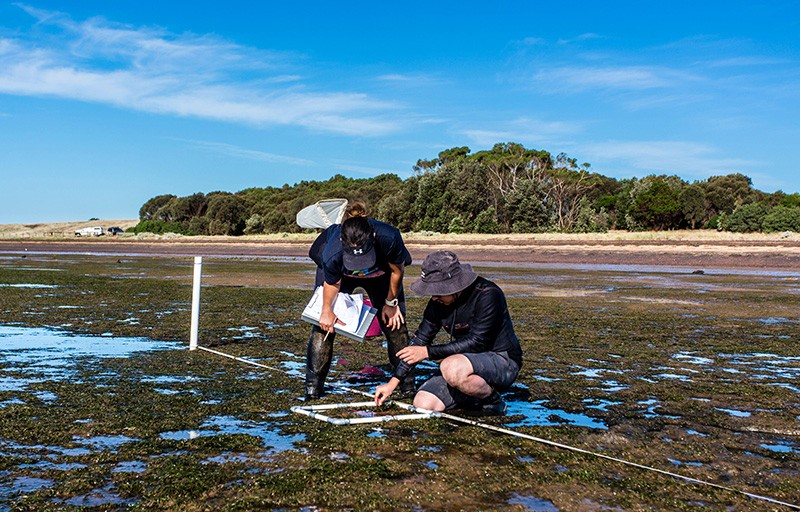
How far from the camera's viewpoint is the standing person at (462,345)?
255 inches

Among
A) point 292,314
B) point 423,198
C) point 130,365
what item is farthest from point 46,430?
point 423,198

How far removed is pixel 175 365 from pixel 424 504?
17.5ft

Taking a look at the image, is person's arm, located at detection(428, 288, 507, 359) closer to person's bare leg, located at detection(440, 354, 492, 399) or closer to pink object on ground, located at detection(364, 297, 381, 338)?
person's bare leg, located at detection(440, 354, 492, 399)

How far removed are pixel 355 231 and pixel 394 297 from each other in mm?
1008

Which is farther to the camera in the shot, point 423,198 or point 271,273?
point 423,198

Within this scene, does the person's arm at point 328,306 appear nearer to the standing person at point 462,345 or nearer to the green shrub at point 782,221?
the standing person at point 462,345

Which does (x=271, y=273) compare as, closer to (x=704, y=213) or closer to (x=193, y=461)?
(x=193, y=461)

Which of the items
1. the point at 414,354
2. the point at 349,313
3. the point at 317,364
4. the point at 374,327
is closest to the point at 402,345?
the point at 374,327

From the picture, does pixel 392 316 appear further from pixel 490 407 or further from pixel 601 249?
pixel 601 249

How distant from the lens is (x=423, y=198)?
220 feet

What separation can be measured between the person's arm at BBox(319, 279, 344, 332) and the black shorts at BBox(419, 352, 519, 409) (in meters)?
1.04

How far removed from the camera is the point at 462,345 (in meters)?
6.70

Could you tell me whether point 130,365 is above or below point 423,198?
below

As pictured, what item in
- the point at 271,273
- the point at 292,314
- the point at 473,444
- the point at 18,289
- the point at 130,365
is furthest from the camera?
the point at 271,273
